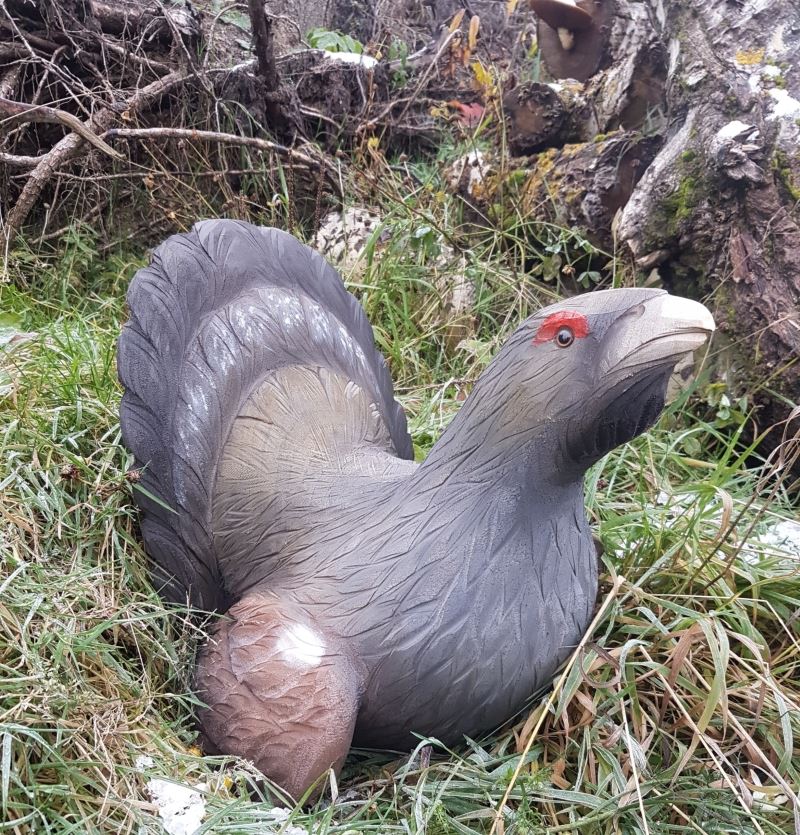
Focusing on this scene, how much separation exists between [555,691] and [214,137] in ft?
8.55

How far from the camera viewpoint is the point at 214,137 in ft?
10.9

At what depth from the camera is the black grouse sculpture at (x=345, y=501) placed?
1.51 metres

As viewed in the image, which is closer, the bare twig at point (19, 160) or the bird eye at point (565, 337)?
the bird eye at point (565, 337)

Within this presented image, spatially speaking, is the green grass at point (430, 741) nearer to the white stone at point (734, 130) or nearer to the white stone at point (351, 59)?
the white stone at point (734, 130)

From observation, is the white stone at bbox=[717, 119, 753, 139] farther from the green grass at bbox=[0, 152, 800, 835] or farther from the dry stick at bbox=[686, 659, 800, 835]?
the dry stick at bbox=[686, 659, 800, 835]

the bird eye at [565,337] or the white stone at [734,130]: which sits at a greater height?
the white stone at [734,130]

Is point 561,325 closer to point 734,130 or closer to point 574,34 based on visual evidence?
point 734,130

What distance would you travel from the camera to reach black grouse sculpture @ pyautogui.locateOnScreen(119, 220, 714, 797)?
1.51 metres

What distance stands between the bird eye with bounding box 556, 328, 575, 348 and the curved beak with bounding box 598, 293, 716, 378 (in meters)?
0.06

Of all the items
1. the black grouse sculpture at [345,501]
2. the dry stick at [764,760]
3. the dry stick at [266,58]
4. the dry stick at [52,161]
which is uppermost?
the dry stick at [266,58]

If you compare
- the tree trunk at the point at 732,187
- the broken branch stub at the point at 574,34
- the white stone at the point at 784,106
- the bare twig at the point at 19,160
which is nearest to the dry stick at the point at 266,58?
the bare twig at the point at 19,160

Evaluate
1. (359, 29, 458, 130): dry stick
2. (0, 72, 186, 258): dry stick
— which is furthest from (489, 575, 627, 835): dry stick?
(359, 29, 458, 130): dry stick

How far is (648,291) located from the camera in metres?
1.47

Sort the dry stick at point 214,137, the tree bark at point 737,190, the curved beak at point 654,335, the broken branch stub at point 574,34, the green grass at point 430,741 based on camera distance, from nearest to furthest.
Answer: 1. the curved beak at point 654,335
2. the green grass at point 430,741
3. the tree bark at point 737,190
4. the dry stick at point 214,137
5. the broken branch stub at point 574,34
